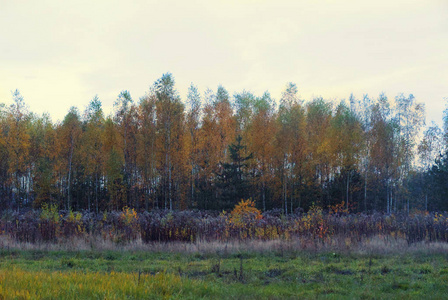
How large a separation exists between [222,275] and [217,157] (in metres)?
23.8

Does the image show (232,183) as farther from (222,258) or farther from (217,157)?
(222,258)

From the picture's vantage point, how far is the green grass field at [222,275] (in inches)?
241

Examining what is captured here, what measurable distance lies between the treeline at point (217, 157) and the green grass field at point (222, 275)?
57.1 feet

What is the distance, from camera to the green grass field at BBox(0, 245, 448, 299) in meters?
6.12

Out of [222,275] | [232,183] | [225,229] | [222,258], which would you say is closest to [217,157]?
[232,183]

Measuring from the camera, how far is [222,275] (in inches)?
327

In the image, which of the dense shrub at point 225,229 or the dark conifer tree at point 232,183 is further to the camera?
the dark conifer tree at point 232,183

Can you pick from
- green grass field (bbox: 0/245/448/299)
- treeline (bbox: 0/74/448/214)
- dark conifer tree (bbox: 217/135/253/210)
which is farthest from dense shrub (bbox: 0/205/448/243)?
treeline (bbox: 0/74/448/214)

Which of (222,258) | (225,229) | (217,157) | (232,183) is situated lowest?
(222,258)

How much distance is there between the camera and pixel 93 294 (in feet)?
18.8

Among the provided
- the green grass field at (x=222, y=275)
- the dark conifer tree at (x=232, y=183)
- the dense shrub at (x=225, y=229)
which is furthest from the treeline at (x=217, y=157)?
the green grass field at (x=222, y=275)

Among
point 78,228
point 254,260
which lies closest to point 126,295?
point 254,260

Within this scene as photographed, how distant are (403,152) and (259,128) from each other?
1432 centimetres

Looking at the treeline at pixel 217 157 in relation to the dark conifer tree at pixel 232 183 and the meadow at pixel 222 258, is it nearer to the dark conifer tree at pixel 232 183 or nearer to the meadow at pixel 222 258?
the dark conifer tree at pixel 232 183
